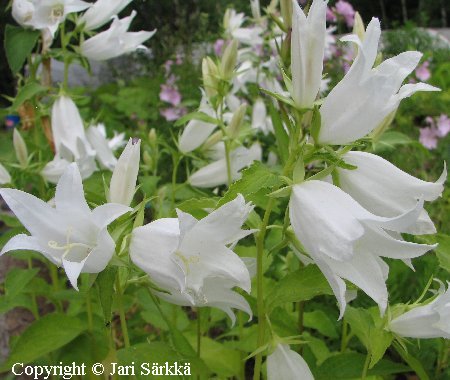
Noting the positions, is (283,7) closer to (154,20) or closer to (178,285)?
(178,285)

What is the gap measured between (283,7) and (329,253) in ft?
2.76

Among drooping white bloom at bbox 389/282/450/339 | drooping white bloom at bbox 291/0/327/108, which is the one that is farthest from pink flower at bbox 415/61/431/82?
drooping white bloom at bbox 291/0/327/108

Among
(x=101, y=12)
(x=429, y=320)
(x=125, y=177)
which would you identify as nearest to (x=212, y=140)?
(x=101, y=12)

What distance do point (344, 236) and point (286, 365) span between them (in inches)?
15.1

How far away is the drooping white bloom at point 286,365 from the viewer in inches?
43.0

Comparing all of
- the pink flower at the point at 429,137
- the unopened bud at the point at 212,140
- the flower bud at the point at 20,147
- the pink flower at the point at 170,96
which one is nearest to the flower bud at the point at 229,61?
the unopened bud at the point at 212,140

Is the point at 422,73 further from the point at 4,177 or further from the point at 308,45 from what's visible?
the point at 308,45

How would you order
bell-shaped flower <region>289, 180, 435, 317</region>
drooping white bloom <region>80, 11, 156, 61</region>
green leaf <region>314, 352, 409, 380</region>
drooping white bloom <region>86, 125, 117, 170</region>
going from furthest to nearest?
drooping white bloom <region>86, 125, 117, 170</region> < drooping white bloom <region>80, 11, 156, 61</region> < green leaf <region>314, 352, 409, 380</region> < bell-shaped flower <region>289, 180, 435, 317</region>

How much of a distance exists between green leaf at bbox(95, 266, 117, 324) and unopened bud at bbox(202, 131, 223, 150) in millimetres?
915

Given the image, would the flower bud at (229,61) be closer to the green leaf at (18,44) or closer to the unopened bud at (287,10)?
the unopened bud at (287,10)

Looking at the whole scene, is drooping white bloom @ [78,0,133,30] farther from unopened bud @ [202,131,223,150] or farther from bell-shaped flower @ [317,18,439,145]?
bell-shaped flower @ [317,18,439,145]

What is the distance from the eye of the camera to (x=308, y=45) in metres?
0.92

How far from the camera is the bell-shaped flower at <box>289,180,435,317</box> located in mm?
822

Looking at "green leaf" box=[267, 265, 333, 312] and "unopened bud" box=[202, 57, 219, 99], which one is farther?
"unopened bud" box=[202, 57, 219, 99]
